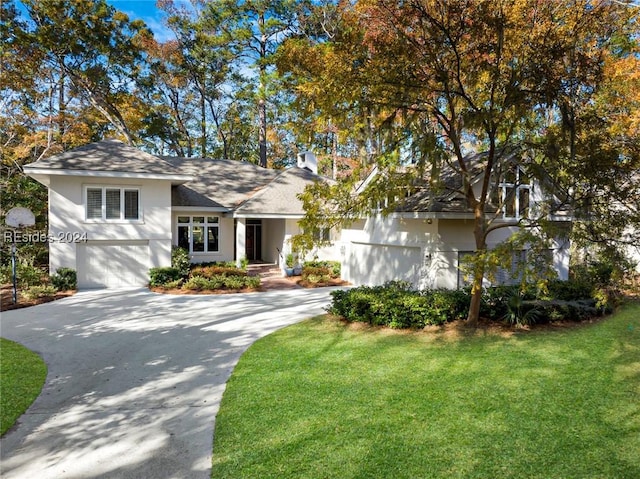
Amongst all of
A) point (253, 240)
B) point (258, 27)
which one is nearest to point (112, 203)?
point (253, 240)

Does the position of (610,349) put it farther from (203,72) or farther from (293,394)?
(203,72)

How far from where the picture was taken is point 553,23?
311 inches

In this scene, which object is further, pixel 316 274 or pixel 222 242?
pixel 222 242

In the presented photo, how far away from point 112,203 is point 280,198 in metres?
7.59

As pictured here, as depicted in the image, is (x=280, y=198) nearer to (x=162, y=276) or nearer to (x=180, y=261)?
(x=180, y=261)

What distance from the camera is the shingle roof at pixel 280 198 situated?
1881 centimetres

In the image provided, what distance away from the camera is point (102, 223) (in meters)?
15.5

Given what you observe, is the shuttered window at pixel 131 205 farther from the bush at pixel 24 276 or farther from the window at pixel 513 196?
the window at pixel 513 196

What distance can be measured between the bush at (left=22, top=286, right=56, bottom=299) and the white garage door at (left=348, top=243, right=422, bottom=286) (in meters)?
11.1

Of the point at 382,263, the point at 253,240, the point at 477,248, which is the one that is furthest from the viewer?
the point at 253,240

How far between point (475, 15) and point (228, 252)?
15930 millimetres

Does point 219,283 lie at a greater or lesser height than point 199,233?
lesser

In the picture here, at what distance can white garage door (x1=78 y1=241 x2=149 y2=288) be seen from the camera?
50.6 feet

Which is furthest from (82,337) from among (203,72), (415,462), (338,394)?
(203,72)
